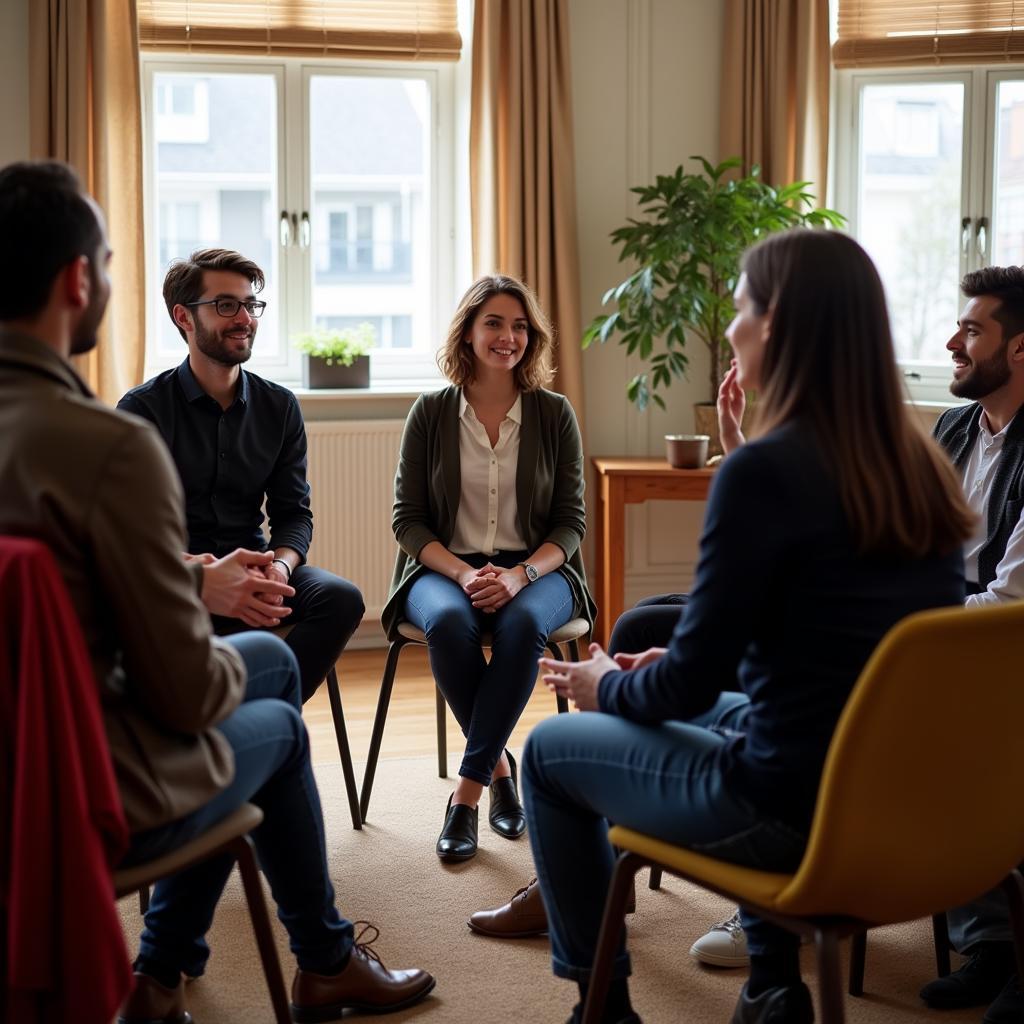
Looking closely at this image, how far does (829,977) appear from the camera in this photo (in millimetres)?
1529

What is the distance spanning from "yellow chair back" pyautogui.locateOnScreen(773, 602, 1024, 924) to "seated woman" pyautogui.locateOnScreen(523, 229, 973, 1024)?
97mm

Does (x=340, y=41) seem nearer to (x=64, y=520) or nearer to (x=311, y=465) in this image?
(x=311, y=465)

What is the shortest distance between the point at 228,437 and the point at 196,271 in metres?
0.37

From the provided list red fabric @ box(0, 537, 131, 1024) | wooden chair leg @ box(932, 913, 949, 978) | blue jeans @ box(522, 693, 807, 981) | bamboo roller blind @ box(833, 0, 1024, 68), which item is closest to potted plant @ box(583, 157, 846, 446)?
bamboo roller blind @ box(833, 0, 1024, 68)

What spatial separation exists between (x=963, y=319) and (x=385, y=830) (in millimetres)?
1675

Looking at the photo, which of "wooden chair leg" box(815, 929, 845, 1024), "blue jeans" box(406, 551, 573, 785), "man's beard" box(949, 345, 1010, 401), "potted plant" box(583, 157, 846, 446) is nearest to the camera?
"wooden chair leg" box(815, 929, 845, 1024)

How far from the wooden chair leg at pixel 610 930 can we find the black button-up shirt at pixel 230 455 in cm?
142

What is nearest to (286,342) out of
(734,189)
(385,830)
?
(734,189)

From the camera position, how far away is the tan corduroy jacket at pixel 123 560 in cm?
145

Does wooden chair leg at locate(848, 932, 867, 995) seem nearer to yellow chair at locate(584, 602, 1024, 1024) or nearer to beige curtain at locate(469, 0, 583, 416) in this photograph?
yellow chair at locate(584, 602, 1024, 1024)

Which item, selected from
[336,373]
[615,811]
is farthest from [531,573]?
[336,373]

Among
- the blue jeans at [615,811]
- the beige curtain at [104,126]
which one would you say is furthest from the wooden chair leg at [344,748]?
the beige curtain at [104,126]

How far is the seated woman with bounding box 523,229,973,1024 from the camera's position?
5.05 ft

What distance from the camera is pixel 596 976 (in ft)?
5.68
